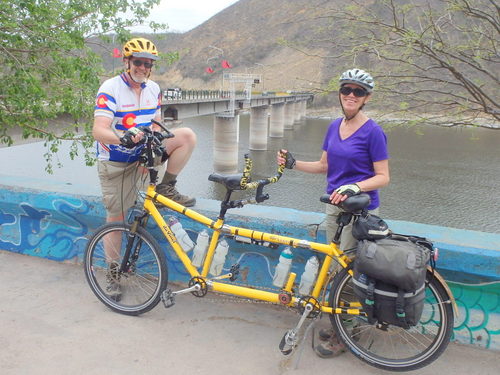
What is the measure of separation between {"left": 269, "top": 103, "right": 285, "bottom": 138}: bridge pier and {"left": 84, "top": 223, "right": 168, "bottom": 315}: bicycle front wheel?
6181cm

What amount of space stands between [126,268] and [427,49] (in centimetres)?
695

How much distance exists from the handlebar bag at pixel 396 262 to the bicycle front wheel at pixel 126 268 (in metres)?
1.58

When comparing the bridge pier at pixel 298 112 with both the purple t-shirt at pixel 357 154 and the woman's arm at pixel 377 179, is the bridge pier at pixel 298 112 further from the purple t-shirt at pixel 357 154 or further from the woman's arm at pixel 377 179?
the woman's arm at pixel 377 179

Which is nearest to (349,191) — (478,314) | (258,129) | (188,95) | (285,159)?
(285,159)

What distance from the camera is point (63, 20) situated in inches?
323

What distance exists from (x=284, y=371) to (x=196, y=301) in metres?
1.12

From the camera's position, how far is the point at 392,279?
246cm

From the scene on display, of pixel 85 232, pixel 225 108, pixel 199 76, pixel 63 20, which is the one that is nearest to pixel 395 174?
pixel 225 108

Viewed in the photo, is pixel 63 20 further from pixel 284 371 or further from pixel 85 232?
pixel 284 371

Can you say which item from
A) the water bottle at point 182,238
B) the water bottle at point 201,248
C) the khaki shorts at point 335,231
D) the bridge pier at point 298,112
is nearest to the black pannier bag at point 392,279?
the khaki shorts at point 335,231

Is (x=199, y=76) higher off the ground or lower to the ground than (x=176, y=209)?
higher

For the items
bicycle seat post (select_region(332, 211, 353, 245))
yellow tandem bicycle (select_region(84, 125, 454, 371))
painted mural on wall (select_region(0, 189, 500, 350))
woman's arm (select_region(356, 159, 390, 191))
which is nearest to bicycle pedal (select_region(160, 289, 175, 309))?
yellow tandem bicycle (select_region(84, 125, 454, 371))

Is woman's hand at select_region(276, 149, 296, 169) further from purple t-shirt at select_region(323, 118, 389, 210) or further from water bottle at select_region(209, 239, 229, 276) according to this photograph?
water bottle at select_region(209, 239, 229, 276)

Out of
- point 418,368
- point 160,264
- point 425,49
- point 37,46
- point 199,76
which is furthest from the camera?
point 199,76
